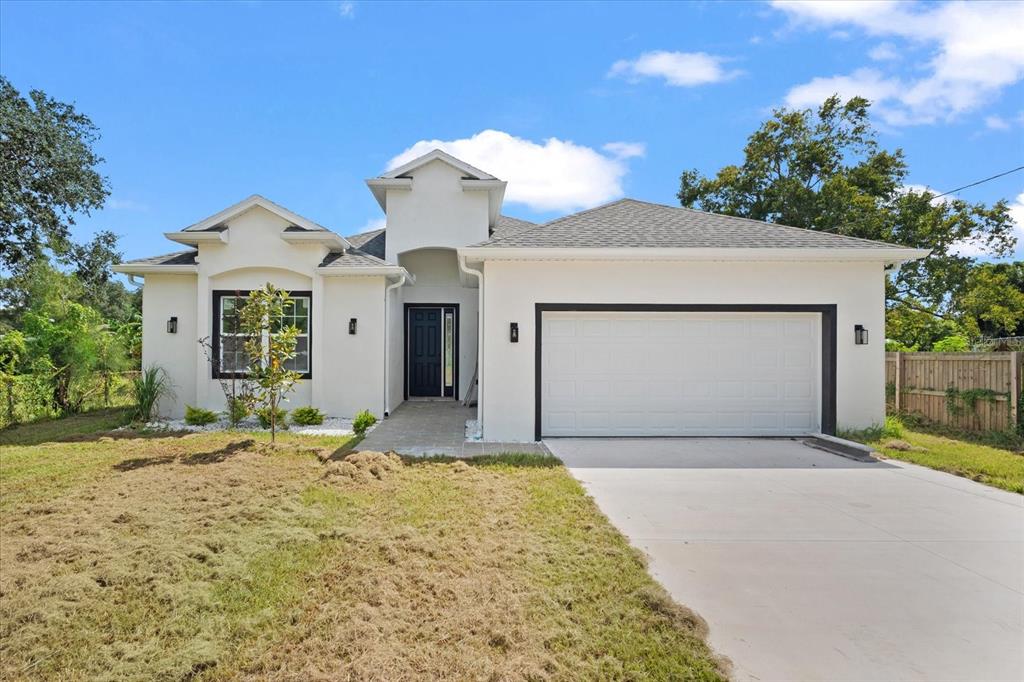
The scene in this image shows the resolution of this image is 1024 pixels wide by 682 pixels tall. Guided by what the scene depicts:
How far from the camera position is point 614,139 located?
15.2 metres

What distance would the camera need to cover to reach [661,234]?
9.13m

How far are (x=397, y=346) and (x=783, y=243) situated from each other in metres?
8.54

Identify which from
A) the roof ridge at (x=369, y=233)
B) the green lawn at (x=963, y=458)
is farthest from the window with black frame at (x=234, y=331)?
the green lawn at (x=963, y=458)

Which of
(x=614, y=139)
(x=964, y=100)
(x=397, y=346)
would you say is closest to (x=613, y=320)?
(x=397, y=346)

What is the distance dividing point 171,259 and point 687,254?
34.4 feet

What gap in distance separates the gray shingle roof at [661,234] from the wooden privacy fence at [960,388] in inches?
120

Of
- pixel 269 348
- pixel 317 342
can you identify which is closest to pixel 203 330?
pixel 317 342

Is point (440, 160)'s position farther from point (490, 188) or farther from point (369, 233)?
point (369, 233)

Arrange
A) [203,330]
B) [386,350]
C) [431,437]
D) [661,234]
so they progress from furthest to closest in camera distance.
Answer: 1. [386,350]
2. [203,330]
3. [661,234]
4. [431,437]

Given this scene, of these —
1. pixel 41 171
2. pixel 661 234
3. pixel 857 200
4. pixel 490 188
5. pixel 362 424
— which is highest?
pixel 857 200

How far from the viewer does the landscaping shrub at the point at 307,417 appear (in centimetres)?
991

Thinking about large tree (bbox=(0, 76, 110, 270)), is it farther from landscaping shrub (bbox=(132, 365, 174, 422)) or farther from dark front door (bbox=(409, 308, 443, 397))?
dark front door (bbox=(409, 308, 443, 397))

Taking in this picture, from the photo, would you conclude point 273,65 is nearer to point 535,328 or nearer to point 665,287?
point 535,328

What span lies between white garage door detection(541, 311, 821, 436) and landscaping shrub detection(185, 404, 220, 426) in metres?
6.61
